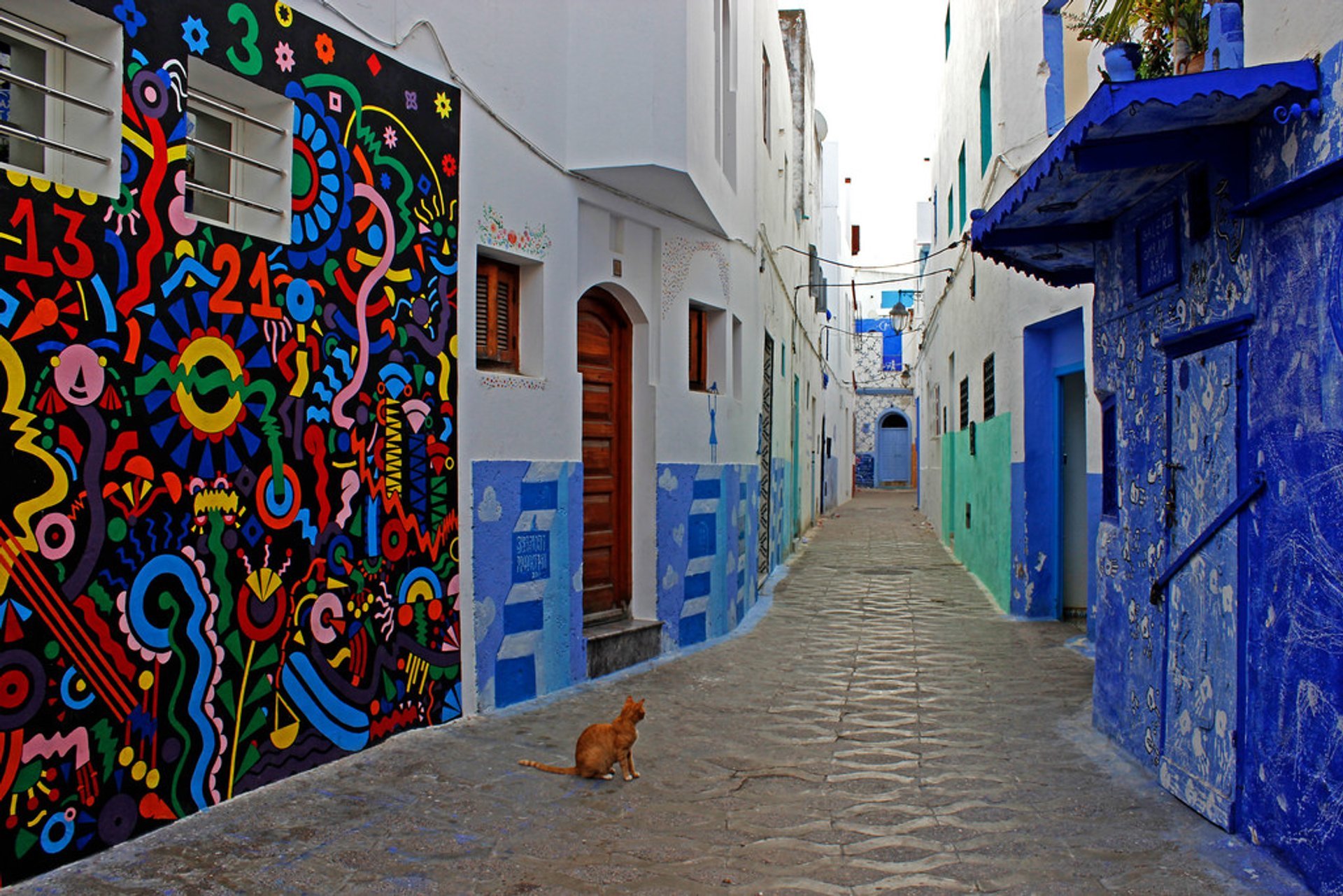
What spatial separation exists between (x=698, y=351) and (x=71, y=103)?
6.46m

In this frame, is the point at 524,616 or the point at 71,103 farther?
the point at 524,616

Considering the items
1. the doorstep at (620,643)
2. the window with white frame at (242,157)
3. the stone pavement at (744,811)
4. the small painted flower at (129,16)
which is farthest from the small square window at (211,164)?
the doorstep at (620,643)

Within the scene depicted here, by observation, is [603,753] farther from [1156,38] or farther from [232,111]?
[1156,38]

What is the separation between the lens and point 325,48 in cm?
554

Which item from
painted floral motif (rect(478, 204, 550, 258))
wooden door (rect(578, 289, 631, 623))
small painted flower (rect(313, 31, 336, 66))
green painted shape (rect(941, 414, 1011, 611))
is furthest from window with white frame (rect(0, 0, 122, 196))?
green painted shape (rect(941, 414, 1011, 611))

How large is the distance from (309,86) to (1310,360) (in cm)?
464

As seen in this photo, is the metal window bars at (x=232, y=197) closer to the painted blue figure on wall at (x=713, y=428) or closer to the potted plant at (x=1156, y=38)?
the potted plant at (x=1156, y=38)

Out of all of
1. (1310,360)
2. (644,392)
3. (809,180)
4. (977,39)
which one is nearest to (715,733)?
(644,392)

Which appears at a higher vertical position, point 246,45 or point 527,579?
point 246,45

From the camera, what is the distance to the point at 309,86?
5.43 m

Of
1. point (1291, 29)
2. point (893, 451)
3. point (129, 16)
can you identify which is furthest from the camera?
point (893, 451)

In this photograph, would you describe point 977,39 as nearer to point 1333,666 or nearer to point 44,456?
point 1333,666

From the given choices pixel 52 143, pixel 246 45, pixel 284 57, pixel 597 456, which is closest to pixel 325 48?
pixel 284 57

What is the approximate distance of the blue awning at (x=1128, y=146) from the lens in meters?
4.06
